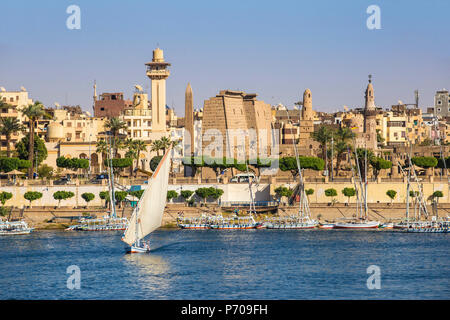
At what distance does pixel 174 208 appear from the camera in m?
91.4

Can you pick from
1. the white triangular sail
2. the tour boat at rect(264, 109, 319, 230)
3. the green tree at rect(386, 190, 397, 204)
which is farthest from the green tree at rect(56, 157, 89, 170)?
the white triangular sail

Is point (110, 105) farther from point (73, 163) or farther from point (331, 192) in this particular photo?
point (331, 192)

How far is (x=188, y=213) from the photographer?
300 ft

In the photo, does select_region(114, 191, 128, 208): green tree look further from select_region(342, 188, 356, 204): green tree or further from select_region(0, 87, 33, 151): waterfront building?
select_region(0, 87, 33, 151): waterfront building

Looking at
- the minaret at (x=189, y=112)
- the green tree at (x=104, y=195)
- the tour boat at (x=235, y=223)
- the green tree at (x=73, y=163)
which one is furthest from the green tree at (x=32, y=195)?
the minaret at (x=189, y=112)

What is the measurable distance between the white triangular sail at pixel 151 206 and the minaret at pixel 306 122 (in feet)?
237

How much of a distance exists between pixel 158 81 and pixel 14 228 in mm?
43762

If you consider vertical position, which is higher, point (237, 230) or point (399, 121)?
point (399, 121)

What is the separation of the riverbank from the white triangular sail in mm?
24856

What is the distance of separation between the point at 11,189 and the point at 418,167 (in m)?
51.0

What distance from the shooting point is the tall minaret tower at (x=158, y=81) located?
401 ft

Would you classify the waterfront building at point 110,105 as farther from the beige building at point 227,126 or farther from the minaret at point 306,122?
the beige building at point 227,126

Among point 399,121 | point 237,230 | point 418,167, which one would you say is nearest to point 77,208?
point 237,230
